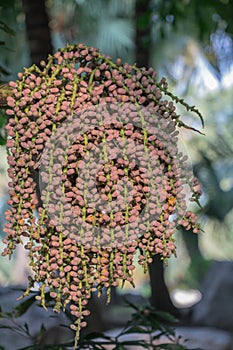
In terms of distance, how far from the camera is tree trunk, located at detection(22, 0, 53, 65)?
2.99 m

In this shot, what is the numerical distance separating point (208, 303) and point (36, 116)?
17.4ft

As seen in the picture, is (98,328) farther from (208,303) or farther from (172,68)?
(172,68)

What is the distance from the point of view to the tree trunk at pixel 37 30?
9.80 feet

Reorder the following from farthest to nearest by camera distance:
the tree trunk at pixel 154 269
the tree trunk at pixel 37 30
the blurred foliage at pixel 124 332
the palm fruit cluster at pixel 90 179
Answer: the tree trunk at pixel 154 269 < the tree trunk at pixel 37 30 < the blurred foliage at pixel 124 332 < the palm fruit cluster at pixel 90 179

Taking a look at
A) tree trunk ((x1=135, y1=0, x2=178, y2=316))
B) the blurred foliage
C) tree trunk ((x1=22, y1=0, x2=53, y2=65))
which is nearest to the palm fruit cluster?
the blurred foliage

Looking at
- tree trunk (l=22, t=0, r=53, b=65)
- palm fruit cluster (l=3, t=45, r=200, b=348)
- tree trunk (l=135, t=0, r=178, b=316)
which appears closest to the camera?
palm fruit cluster (l=3, t=45, r=200, b=348)

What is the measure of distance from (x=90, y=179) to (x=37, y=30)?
220cm

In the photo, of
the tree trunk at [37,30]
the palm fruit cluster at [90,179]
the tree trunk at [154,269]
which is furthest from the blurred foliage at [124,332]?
the tree trunk at [154,269]

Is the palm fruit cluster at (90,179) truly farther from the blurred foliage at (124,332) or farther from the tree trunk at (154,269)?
the tree trunk at (154,269)

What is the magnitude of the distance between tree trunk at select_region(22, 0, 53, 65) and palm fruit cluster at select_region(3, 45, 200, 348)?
6.56ft

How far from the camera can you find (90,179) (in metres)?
0.97

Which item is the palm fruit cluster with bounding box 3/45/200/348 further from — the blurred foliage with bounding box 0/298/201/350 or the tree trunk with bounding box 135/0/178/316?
the tree trunk with bounding box 135/0/178/316

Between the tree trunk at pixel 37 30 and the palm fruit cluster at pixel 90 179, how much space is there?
200 centimetres

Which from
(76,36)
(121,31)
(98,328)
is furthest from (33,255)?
(121,31)
